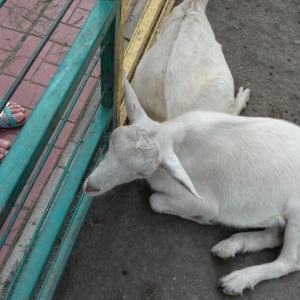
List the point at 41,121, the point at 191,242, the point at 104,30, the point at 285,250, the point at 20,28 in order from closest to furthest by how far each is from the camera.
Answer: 1. the point at 41,121
2. the point at 104,30
3. the point at 285,250
4. the point at 191,242
5. the point at 20,28

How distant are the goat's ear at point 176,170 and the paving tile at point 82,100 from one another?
1.42 meters

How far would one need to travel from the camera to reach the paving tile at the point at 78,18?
15.1 ft

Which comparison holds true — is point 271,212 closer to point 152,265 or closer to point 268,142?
point 268,142

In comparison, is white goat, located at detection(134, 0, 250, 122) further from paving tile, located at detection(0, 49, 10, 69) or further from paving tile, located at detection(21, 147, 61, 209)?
paving tile, located at detection(0, 49, 10, 69)

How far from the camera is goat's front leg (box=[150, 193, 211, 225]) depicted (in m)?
3.40

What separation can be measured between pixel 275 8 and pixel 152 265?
3.72 m

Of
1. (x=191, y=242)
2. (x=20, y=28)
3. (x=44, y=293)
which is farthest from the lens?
(x=20, y=28)

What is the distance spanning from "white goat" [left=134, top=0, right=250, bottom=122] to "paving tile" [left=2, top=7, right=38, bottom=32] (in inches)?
57.8

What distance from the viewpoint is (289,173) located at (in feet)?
10.7

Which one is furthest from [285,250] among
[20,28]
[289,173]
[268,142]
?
[20,28]

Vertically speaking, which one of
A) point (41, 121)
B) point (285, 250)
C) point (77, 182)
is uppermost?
point (41, 121)

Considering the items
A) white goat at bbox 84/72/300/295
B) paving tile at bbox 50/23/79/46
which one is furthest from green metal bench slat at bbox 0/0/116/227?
paving tile at bbox 50/23/79/46

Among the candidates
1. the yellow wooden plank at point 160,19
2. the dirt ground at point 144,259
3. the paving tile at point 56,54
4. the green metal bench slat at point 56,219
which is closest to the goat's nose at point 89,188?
the green metal bench slat at point 56,219

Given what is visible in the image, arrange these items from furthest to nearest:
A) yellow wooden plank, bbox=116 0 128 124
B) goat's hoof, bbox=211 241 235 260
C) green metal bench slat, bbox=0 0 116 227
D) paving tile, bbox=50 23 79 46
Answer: paving tile, bbox=50 23 79 46
goat's hoof, bbox=211 241 235 260
yellow wooden plank, bbox=116 0 128 124
green metal bench slat, bbox=0 0 116 227
